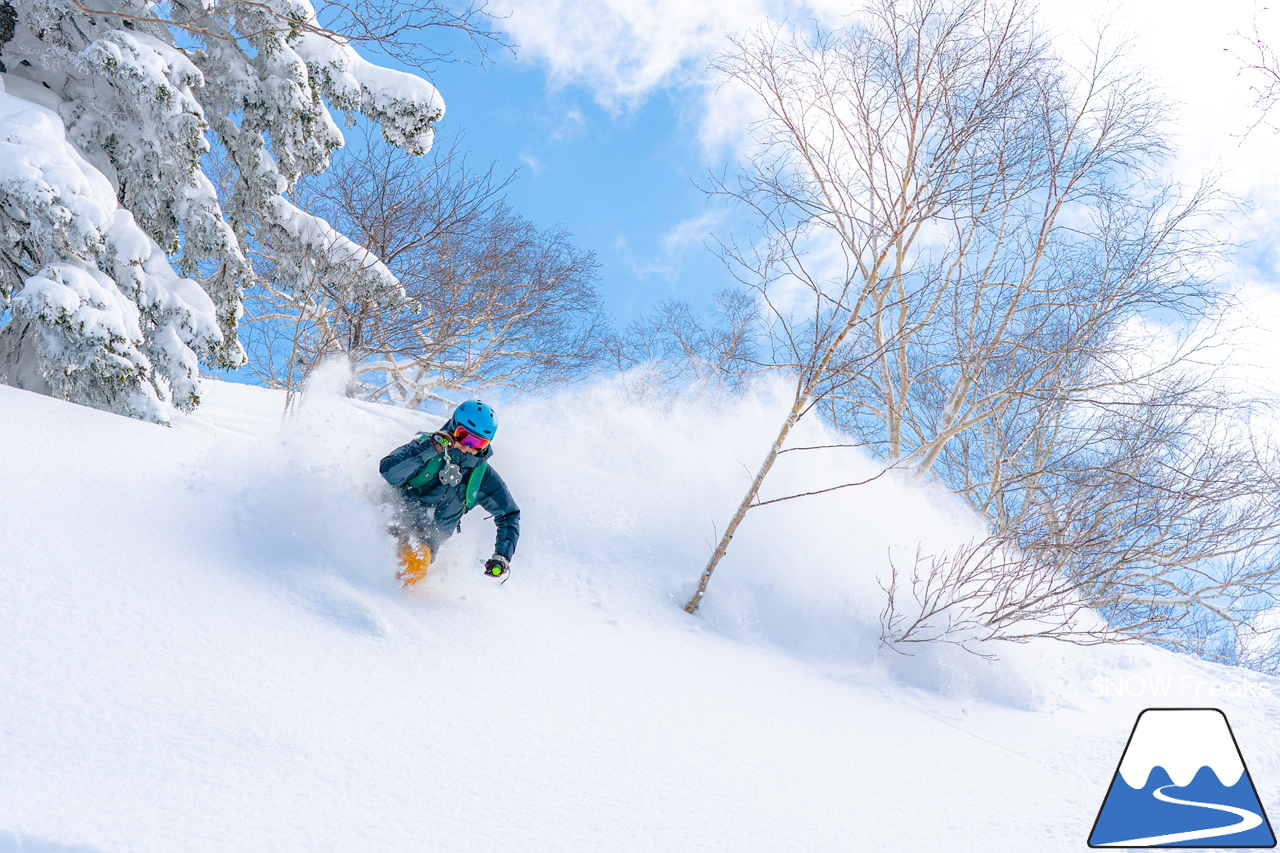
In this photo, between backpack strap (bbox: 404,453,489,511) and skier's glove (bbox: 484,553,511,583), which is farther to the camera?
backpack strap (bbox: 404,453,489,511)

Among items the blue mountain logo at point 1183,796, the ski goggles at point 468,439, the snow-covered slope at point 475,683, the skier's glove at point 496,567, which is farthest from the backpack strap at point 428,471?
the blue mountain logo at point 1183,796

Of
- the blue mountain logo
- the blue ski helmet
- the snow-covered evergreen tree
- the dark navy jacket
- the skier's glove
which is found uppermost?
the snow-covered evergreen tree

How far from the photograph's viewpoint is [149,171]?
690cm

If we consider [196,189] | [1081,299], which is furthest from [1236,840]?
[196,189]

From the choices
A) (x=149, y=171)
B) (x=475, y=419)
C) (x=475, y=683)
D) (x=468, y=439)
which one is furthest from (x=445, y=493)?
(x=149, y=171)

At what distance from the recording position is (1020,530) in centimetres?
581

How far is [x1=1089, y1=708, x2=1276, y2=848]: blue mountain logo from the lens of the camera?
262cm

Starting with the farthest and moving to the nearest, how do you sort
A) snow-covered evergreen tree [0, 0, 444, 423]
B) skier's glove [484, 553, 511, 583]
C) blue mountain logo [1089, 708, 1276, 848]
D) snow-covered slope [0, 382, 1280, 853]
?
snow-covered evergreen tree [0, 0, 444, 423], skier's glove [484, 553, 511, 583], blue mountain logo [1089, 708, 1276, 848], snow-covered slope [0, 382, 1280, 853]

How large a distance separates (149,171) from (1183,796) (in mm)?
8954

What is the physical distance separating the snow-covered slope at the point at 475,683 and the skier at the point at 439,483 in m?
0.16

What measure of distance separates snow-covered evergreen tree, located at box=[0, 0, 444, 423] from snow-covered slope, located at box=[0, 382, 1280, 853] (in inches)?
33.5

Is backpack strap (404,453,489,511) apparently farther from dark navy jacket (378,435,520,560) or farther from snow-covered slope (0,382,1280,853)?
snow-covered slope (0,382,1280,853)

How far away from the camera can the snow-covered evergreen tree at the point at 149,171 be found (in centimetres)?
566

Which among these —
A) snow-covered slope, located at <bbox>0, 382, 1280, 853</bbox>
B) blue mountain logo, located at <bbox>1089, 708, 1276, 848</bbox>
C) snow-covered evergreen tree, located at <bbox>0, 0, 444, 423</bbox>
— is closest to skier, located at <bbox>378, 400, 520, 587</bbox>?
snow-covered slope, located at <bbox>0, 382, 1280, 853</bbox>
